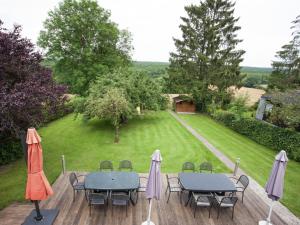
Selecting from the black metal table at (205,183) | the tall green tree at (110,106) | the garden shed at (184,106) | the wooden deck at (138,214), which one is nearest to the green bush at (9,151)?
the wooden deck at (138,214)

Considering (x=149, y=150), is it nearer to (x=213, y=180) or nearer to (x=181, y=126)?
(x=213, y=180)

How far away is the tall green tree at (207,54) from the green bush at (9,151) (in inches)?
815

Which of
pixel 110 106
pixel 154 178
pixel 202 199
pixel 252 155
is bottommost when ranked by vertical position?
pixel 252 155

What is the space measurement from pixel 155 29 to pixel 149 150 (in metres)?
25.6

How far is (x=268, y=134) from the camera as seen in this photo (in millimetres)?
15805

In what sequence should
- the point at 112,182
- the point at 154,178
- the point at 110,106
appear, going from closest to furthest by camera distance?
the point at 154,178, the point at 112,182, the point at 110,106

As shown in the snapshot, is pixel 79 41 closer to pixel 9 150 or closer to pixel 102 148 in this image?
pixel 102 148

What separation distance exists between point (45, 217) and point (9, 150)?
6309 mm

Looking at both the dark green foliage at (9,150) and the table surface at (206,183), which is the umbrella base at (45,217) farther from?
the dark green foliage at (9,150)

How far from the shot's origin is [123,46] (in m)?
27.3

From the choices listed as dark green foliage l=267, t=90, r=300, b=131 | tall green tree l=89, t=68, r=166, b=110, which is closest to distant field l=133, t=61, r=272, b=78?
tall green tree l=89, t=68, r=166, b=110

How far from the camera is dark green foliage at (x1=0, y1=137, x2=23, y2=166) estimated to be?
34.0ft

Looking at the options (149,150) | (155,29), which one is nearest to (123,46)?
(155,29)

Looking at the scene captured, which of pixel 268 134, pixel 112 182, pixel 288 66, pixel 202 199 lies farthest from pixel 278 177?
pixel 288 66
